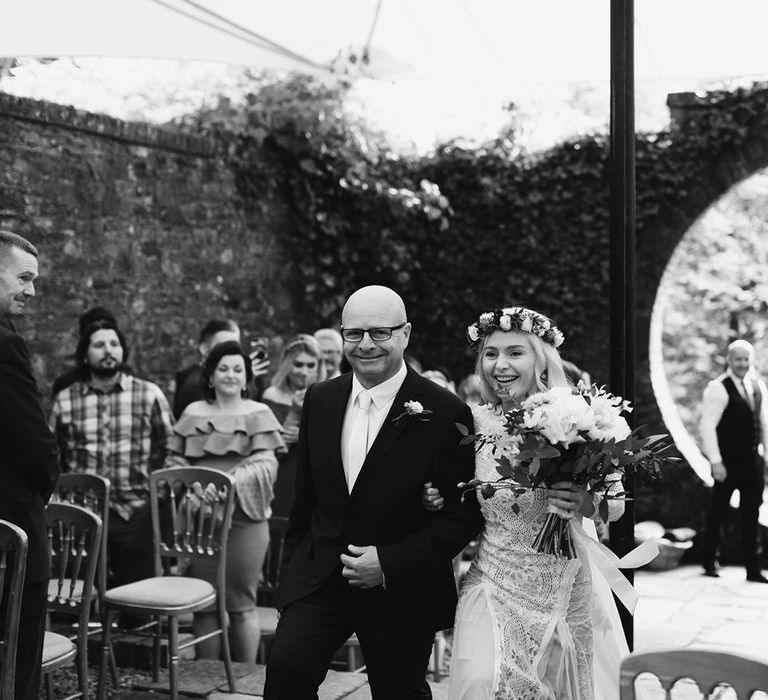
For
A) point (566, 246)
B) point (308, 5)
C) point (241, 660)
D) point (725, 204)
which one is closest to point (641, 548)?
point (241, 660)

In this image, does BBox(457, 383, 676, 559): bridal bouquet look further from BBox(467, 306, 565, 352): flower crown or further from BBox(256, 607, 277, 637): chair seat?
BBox(256, 607, 277, 637): chair seat

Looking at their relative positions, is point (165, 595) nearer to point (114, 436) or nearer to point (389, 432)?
point (114, 436)

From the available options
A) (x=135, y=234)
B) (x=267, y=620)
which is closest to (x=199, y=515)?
(x=267, y=620)

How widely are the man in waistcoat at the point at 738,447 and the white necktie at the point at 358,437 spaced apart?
5.74 meters

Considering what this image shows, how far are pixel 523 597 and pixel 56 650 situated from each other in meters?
1.78

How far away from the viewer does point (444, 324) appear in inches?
413

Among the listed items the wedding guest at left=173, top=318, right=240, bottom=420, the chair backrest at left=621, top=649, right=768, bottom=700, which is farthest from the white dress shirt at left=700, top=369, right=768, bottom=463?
the chair backrest at left=621, top=649, right=768, bottom=700

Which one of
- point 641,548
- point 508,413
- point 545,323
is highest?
point 545,323

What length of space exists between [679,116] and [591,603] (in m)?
6.91

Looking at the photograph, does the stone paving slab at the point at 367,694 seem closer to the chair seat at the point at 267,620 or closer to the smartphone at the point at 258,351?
the chair seat at the point at 267,620

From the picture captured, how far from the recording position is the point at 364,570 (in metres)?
3.36

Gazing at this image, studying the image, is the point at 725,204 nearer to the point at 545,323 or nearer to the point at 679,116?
the point at 679,116

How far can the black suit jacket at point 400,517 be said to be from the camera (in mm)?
3445

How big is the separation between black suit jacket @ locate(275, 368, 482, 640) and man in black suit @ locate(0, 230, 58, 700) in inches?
33.6
